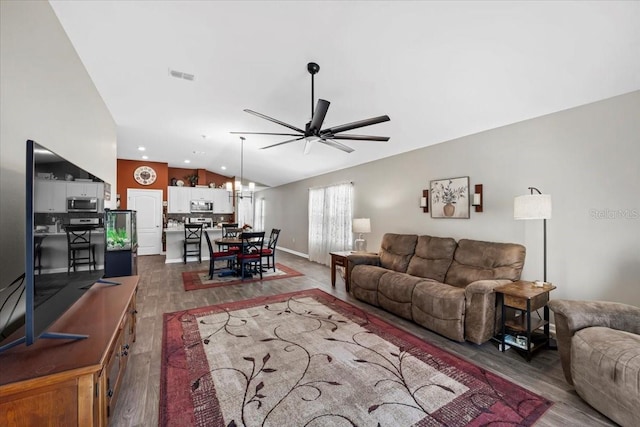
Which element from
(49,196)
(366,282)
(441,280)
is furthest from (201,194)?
(49,196)

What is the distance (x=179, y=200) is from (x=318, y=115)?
25.5 ft

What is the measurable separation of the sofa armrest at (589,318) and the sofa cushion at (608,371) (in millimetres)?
84

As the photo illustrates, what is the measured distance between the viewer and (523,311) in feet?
8.43

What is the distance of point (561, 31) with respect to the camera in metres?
2.08

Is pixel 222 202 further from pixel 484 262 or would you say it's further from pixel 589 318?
pixel 589 318

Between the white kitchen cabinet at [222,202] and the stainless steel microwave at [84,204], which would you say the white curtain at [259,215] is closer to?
the white kitchen cabinet at [222,202]

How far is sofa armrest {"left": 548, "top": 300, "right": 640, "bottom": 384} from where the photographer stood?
1.98 metres

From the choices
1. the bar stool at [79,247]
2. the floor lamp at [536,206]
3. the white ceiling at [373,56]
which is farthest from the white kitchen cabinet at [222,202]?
the floor lamp at [536,206]

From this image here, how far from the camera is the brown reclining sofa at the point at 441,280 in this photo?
267 centimetres

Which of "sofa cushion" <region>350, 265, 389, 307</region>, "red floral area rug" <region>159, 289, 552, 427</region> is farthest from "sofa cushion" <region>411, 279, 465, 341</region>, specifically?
"sofa cushion" <region>350, 265, 389, 307</region>

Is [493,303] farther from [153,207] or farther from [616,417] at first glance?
[153,207]

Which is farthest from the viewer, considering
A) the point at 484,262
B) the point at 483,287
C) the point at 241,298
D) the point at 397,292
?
the point at 241,298

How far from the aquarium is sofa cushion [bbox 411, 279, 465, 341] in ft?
12.9

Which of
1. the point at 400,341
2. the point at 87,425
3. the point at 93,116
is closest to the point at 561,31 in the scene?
the point at 400,341
